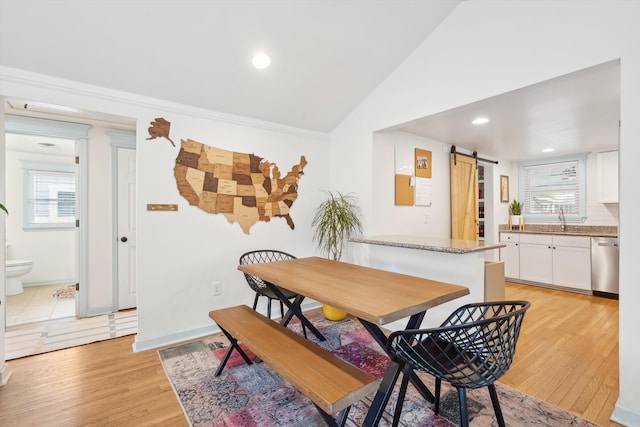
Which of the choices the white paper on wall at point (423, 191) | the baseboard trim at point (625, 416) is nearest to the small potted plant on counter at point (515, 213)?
the white paper on wall at point (423, 191)

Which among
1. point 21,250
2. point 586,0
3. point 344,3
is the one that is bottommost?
point 21,250

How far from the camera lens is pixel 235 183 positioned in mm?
3189

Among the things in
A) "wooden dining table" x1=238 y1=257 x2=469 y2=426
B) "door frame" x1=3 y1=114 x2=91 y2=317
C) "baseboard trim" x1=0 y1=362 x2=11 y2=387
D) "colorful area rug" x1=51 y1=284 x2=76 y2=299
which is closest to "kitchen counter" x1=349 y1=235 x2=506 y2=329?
"wooden dining table" x1=238 y1=257 x2=469 y2=426

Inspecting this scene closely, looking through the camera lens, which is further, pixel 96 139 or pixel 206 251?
pixel 96 139

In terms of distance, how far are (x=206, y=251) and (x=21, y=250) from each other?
12.5ft

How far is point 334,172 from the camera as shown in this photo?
3.89 meters

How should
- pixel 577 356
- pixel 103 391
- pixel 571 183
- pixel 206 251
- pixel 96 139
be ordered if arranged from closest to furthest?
1. pixel 103 391
2. pixel 577 356
3. pixel 206 251
4. pixel 96 139
5. pixel 571 183

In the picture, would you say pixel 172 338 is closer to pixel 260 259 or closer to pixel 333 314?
pixel 260 259

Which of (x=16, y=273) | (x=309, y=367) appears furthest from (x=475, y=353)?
(x=16, y=273)

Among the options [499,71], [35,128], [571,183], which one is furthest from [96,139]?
[571,183]

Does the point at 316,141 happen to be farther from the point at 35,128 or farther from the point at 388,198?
the point at 35,128

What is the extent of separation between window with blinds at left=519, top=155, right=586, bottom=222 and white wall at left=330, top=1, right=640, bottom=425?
3.85 meters

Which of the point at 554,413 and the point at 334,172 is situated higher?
the point at 334,172

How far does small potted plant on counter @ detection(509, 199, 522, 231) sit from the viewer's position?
18.1 feet
